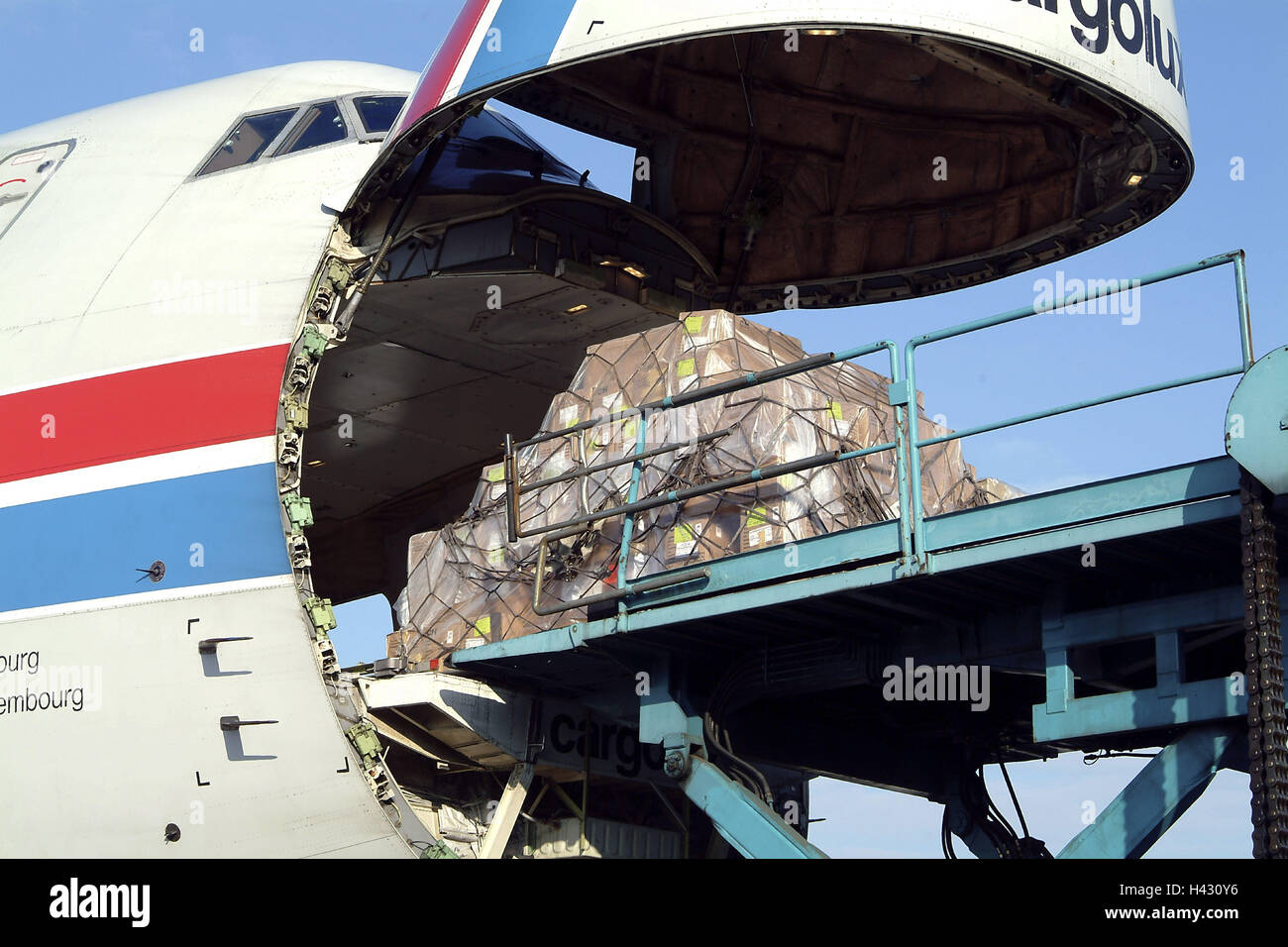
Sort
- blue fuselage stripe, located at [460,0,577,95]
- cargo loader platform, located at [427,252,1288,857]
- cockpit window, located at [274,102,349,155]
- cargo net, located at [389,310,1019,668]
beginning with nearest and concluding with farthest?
cargo loader platform, located at [427,252,1288,857], blue fuselage stripe, located at [460,0,577,95], cargo net, located at [389,310,1019,668], cockpit window, located at [274,102,349,155]

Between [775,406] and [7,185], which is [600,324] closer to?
[775,406]

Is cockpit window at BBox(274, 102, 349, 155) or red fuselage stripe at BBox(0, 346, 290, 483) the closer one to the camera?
red fuselage stripe at BBox(0, 346, 290, 483)

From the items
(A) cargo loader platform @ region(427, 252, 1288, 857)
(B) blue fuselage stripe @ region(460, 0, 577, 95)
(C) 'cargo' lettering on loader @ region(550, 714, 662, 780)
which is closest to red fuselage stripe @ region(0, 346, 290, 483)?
(A) cargo loader platform @ region(427, 252, 1288, 857)

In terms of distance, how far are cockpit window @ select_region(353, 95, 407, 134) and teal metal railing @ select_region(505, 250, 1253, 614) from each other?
10.6 feet

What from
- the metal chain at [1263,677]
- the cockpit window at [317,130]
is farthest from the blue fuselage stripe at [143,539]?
the metal chain at [1263,677]

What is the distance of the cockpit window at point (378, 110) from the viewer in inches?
563

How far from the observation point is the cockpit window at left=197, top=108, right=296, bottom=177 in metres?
14.2

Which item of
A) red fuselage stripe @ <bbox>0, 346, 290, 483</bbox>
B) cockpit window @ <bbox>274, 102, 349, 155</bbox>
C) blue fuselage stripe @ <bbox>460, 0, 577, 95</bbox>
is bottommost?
red fuselage stripe @ <bbox>0, 346, 290, 483</bbox>

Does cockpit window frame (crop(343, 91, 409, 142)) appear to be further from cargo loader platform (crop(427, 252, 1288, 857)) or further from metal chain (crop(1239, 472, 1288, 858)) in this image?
metal chain (crop(1239, 472, 1288, 858))

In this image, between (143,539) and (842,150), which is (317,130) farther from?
(842,150)

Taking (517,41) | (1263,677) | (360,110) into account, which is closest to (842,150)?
(360,110)

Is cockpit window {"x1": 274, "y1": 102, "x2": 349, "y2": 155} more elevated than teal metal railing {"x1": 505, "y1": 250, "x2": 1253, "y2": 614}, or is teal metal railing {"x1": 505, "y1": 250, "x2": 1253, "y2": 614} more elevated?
cockpit window {"x1": 274, "y1": 102, "x2": 349, "y2": 155}

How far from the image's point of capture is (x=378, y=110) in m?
14.6
